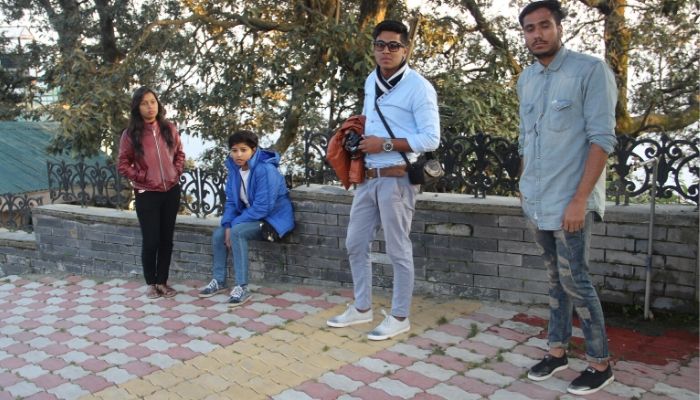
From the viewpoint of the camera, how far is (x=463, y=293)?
4504 mm

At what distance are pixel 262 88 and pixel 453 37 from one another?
300 cm

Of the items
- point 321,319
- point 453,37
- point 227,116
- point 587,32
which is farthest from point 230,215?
point 587,32

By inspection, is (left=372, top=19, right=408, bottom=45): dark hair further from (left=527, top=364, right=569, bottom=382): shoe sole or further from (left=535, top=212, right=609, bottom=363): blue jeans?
(left=527, top=364, right=569, bottom=382): shoe sole

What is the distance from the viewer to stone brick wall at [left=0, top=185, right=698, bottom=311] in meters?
3.88

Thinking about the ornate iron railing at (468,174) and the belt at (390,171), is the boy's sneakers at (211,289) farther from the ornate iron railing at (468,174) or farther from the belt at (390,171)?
the belt at (390,171)

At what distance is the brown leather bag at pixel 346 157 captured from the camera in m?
3.82

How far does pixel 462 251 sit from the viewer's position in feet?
14.6

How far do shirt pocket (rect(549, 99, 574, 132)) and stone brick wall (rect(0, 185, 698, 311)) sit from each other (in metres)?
1.33

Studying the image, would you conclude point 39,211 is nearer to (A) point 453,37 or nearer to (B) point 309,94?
(B) point 309,94

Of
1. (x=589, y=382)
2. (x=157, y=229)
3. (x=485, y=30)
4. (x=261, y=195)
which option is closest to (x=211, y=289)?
(x=157, y=229)

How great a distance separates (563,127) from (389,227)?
124 centimetres

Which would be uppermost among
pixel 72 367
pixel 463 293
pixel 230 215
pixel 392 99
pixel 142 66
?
pixel 142 66

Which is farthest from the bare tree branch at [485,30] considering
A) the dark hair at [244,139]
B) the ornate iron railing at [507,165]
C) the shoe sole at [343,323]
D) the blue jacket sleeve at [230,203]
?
the shoe sole at [343,323]

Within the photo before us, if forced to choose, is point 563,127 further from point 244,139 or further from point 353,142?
point 244,139
